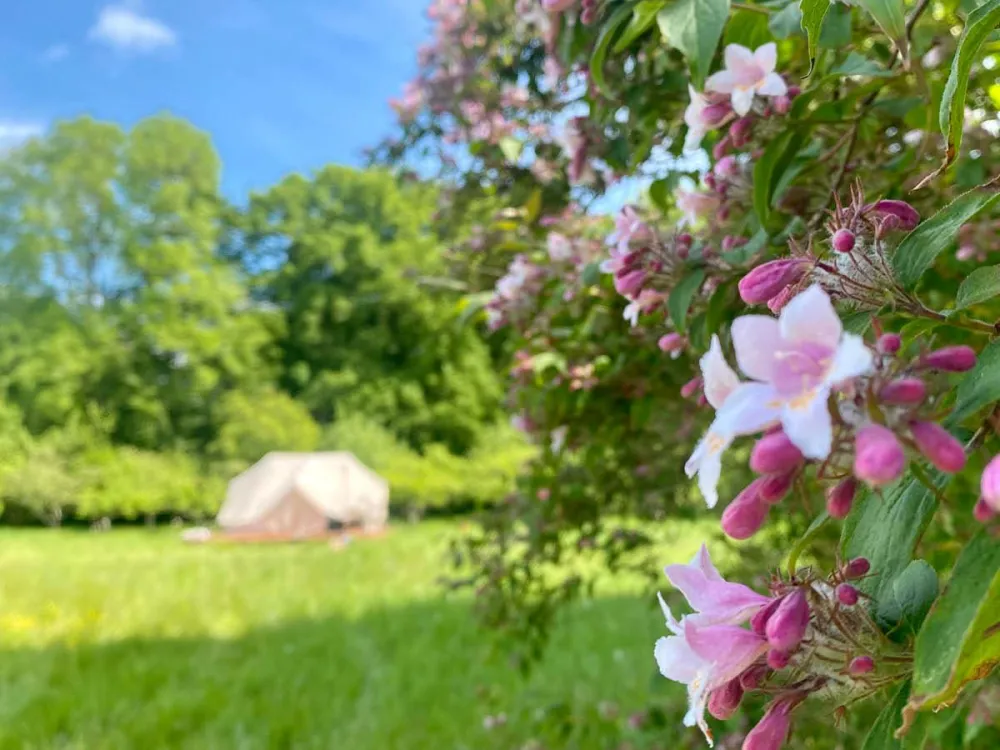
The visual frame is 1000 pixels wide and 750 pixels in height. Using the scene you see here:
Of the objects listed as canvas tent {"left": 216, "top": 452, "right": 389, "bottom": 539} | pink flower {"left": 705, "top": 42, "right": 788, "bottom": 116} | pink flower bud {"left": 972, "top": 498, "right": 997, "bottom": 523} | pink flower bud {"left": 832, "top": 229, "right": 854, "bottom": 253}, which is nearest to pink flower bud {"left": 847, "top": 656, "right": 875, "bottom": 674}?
pink flower bud {"left": 972, "top": 498, "right": 997, "bottom": 523}

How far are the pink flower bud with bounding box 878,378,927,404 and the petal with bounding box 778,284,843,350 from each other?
3cm

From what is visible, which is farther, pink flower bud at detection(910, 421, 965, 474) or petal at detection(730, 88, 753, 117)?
petal at detection(730, 88, 753, 117)

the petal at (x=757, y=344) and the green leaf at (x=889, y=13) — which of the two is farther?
the green leaf at (x=889, y=13)

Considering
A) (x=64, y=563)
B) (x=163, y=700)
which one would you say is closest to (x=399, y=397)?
(x=64, y=563)

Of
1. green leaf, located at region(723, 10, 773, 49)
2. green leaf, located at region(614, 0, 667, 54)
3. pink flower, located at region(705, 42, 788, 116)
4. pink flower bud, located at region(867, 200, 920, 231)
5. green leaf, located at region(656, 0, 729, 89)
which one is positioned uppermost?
green leaf, located at region(723, 10, 773, 49)

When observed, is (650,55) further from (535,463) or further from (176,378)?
(176,378)

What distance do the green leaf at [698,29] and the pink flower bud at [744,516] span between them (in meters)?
Answer: 0.48

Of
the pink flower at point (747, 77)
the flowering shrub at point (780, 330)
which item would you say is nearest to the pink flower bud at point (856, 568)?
the flowering shrub at point (780, 330)

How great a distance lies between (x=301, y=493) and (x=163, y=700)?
22.4ft

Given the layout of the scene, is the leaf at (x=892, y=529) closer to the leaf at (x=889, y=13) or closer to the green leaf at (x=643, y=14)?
the leaf at (x=889, y=13)

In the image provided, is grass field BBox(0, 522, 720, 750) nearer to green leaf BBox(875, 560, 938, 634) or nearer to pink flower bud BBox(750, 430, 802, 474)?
green leaf BBox(875, 560, 938, 634)

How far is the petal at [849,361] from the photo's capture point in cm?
29

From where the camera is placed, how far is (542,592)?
6.77 ft

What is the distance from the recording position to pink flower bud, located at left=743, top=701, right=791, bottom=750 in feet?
1.40
